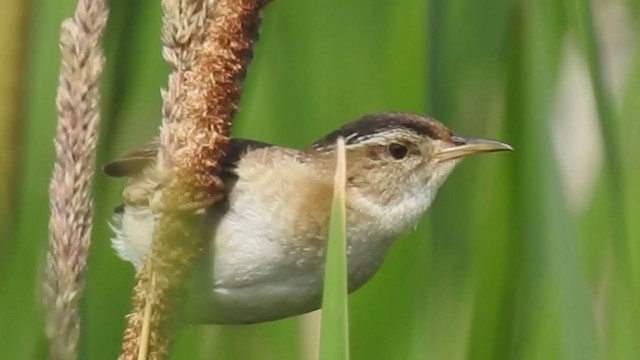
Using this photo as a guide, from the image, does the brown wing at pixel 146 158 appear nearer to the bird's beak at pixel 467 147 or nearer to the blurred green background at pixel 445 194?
the blurred green background at pixel 445 194

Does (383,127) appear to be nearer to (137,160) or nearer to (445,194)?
(445,194)

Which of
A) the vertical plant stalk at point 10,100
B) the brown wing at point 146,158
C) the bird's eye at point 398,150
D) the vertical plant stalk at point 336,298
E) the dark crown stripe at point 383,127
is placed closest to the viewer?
the vertical plant stalk at point 336,298

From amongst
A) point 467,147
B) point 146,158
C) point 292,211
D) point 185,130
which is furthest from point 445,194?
point 185,130

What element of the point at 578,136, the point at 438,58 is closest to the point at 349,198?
the point at 438,58

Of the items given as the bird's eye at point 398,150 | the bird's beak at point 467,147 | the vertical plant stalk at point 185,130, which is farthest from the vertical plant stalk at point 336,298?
the bird's eye at point 398,150

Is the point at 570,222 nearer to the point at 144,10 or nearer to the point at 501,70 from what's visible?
the point at 501,70

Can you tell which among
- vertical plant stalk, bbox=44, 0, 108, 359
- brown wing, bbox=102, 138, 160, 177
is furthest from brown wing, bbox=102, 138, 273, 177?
vertical plant stalk, bbox=44, 0, 108, 359

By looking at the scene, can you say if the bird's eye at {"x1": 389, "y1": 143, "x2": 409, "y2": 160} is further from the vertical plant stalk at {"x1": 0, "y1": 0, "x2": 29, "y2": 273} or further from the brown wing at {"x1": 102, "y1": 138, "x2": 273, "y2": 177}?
the vertical plant stalk at {"x1": 0, "y1": 0, "x2": 29, "y2": 273}
